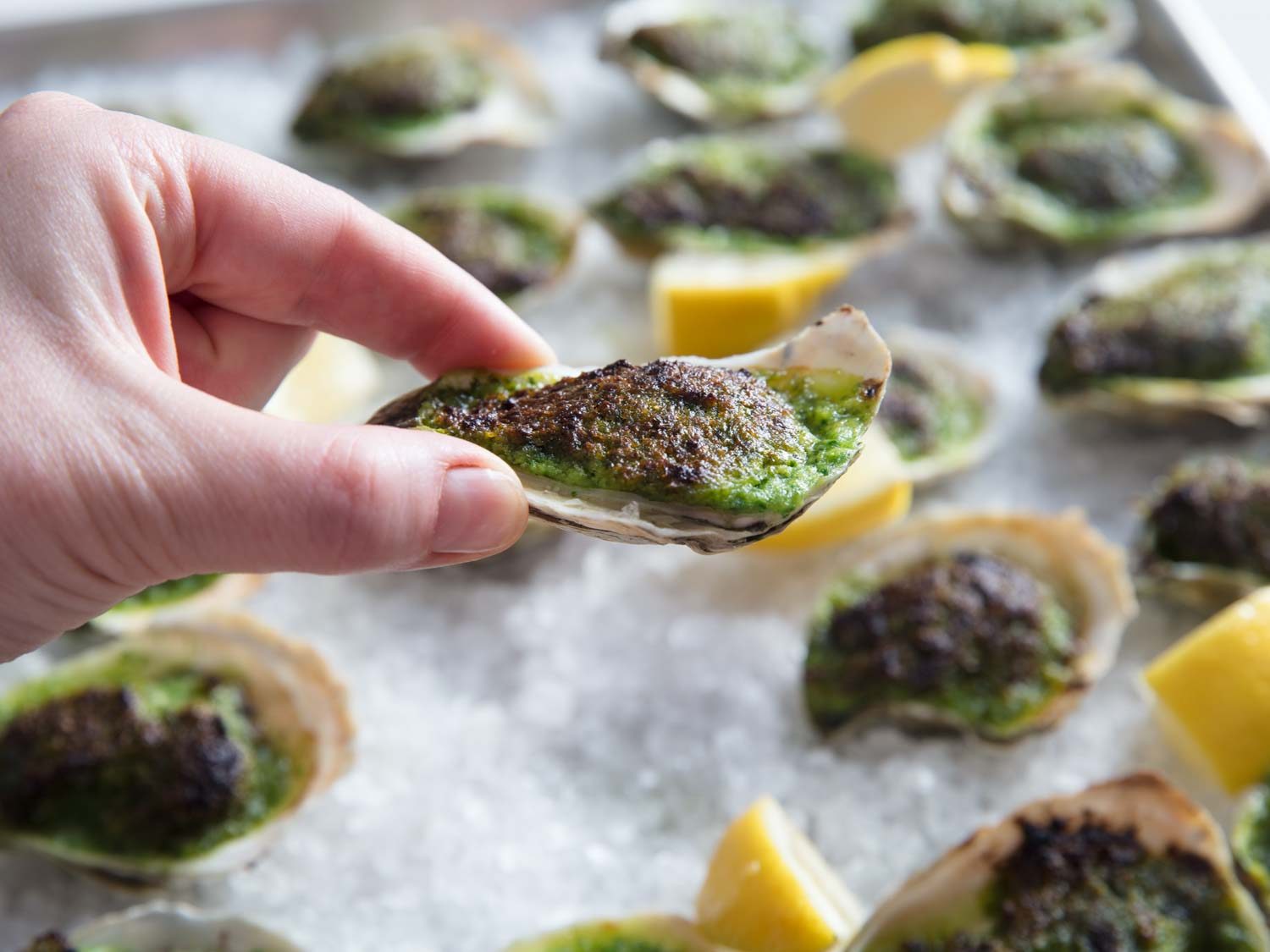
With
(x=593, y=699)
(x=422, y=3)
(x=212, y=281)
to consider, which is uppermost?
(x=212, y=281)

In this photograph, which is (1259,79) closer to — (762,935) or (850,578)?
(850,578)

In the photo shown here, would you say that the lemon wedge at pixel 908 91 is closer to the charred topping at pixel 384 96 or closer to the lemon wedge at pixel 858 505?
the charred topping at pixel 384 96

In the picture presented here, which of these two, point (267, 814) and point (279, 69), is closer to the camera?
point (267, 814)

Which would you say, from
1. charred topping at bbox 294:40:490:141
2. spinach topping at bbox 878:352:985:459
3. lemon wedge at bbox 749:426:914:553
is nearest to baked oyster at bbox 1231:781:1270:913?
lemon wedge at bbox 749:426:914:553

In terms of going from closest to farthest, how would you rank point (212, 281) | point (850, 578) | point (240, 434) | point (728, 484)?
point (240, 434), point (728, 484), point (212, 281), point (850, 578)

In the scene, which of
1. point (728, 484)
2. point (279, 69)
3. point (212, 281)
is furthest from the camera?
point (279, 69)

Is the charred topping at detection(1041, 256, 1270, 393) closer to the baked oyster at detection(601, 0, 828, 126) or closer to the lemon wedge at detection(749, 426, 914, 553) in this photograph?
the lemon wedge at detection(749, 426, 914, 553)

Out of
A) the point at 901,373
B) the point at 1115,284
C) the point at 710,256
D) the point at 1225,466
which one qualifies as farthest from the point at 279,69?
the point at 1225,466

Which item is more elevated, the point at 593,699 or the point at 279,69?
the point at 279,69
